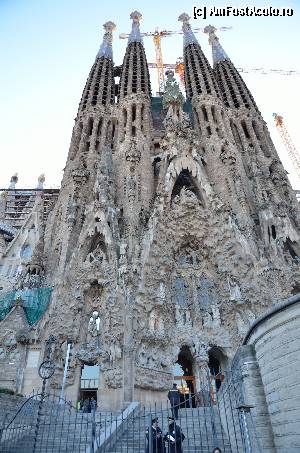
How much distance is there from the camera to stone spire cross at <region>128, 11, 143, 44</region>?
35125 mm

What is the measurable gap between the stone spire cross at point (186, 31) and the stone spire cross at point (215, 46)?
2076 mm

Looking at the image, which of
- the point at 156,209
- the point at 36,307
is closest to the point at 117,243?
the point at 156,209

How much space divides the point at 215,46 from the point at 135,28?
9.86 metres

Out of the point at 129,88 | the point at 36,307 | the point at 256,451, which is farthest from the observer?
the point at 129,88

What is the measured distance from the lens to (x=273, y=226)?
17.1 metres

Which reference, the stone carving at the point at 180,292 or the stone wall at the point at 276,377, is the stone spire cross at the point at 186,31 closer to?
the stone carving at the point at 180,292

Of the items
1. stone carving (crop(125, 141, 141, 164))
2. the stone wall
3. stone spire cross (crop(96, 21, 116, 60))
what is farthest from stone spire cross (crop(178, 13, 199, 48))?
the stone wall

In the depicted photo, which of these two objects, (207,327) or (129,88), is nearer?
(207,327)

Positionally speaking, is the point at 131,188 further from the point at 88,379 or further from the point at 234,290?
the point at 88,379

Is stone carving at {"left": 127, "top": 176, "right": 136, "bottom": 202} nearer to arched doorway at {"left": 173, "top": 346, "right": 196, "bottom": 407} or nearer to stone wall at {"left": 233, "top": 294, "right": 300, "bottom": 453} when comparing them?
arched doorway at {"left": 173, "top": 346, "right": 196, "bottom": 407}

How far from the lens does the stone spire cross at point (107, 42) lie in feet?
108

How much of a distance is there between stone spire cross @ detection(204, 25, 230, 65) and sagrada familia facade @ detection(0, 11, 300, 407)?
1214 cm

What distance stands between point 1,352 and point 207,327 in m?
9.31

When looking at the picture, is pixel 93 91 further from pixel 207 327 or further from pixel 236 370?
pixel 236 370
